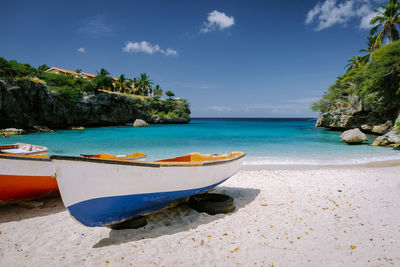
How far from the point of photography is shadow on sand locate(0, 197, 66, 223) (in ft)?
15.0

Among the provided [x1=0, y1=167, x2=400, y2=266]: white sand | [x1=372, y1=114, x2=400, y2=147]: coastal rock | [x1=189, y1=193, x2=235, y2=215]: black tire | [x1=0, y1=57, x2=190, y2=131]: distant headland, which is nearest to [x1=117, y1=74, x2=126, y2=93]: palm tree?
[x1=0, y1=57, x2=190, y2=131]: distant headland

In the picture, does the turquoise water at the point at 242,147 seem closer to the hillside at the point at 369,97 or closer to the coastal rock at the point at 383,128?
the coastal rock at the point at 383,128

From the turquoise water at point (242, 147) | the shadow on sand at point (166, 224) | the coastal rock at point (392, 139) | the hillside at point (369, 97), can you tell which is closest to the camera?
the shadow on sand at point (166, 224)

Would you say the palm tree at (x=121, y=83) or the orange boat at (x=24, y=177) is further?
the palm tree at (x=121, y=83)

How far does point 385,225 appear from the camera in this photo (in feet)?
12.7

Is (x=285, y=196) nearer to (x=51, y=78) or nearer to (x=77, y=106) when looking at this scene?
(x=77, y=106)

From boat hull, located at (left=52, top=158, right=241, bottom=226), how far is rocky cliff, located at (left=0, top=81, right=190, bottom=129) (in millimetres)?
38426

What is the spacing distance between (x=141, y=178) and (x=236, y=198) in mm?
Result: 3249

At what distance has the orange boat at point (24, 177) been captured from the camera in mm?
4449

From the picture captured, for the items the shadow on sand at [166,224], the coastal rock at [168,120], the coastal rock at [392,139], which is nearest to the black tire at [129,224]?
the shadow on sand at [166,224]

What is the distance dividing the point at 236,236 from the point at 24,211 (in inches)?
200

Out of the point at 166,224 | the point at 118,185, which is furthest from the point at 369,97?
the point at 118,185

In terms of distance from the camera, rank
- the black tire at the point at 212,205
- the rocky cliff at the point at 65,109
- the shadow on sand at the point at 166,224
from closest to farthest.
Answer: the shadow on sand at the point at 166,224 → the black tire at the point at 212,205 → the rocky cliff at the point at 65,109

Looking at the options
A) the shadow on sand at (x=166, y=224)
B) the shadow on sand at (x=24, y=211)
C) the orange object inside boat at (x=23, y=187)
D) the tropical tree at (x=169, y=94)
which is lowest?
the shadow on sand at (x=24, y=211)
